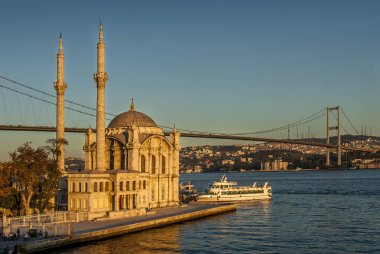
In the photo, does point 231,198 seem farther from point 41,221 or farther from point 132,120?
point 41,221

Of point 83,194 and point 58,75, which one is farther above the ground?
point 58,75

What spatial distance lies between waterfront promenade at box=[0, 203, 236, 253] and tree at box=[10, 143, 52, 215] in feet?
14.5

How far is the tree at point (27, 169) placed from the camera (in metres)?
39.3

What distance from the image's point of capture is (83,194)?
40.6 metres

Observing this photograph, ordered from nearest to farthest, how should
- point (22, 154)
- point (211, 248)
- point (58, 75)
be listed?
point (211, 248)
point (22, 154)
point (58, 75)

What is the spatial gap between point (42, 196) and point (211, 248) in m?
14.3

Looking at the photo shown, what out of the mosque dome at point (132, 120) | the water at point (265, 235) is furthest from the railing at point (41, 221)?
the mosque dome at point (132, 120)

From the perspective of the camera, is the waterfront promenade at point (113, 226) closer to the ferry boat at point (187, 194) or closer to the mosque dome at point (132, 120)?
the mosque dome at point (132, 120)

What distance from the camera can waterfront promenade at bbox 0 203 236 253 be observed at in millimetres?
29312

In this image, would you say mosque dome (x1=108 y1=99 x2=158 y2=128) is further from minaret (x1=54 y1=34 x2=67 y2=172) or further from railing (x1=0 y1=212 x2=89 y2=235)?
railing (x1=0 y1=212 x2=89 y2=235)

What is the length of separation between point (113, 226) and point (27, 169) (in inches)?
299

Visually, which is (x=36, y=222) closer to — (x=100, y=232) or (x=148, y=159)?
(x=100, y=232)

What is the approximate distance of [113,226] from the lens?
36.6 metres

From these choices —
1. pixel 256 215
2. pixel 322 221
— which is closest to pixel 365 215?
pixel 322 221
